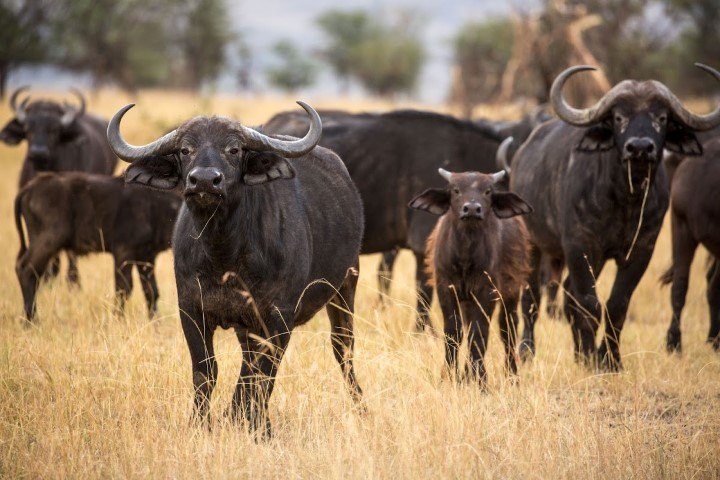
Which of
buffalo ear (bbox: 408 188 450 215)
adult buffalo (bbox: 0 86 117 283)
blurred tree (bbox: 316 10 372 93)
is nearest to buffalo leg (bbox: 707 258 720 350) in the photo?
buffalo ear (bbox: 408 188 450 215)

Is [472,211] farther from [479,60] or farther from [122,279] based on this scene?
[479,60]

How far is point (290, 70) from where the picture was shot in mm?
64250

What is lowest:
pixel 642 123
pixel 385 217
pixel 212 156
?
pixel 385 217

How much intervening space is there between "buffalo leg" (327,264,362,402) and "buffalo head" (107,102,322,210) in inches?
49.6

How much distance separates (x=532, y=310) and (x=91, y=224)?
12.8ft

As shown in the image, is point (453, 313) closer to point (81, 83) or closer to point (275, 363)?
point (275, 363)

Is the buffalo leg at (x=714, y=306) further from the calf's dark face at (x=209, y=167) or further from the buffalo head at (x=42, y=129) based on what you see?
the buffalo head at (x=42, y=129)

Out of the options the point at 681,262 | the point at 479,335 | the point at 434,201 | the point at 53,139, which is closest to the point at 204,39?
the point at 53,139

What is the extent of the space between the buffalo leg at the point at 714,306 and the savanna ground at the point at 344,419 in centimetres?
92

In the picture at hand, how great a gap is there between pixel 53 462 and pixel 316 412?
136cm

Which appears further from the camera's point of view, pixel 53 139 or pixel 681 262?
pixel 53 139

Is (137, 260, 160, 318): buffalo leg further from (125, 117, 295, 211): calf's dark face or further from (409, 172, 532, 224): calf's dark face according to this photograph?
(125, 117, 295, 211): calf's dark face

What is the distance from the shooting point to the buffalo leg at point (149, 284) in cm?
862

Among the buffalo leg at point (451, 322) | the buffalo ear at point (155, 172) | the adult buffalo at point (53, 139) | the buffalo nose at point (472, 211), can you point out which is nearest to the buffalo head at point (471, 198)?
the buffalo nose at point (472, 211)
